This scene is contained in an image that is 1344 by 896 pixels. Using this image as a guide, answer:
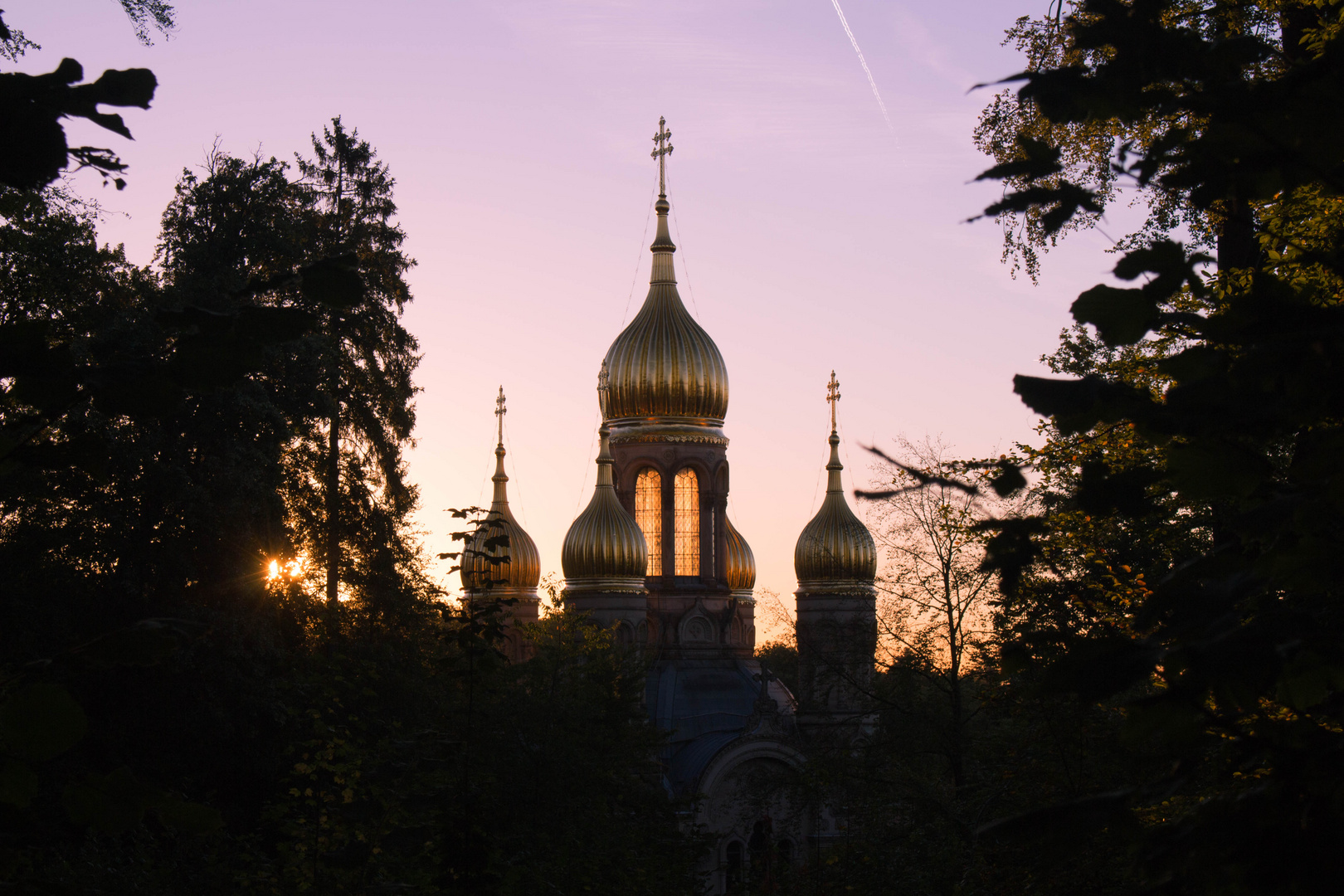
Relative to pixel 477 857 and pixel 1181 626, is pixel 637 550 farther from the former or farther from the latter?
pixel 1181 626

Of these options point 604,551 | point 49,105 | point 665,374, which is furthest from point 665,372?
point 49,105

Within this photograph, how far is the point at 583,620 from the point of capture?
35875 millimetres

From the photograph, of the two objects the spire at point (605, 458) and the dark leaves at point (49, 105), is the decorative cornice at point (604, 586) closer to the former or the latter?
the spire at point (605, 458)

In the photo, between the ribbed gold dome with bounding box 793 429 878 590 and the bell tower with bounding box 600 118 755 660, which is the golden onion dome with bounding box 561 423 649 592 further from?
the ribbed gold dome with bounding box 793 429 878 590

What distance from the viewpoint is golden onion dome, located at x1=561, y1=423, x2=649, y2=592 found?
1475 inches

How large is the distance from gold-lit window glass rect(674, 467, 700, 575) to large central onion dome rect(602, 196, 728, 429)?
1.74 meters

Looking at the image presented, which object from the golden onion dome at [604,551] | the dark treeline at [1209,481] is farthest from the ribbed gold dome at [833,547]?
the dark treeline at [1209,481]

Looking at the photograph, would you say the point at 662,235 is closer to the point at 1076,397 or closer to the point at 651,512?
the point at 651,512

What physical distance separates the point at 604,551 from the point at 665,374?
615 centimetres

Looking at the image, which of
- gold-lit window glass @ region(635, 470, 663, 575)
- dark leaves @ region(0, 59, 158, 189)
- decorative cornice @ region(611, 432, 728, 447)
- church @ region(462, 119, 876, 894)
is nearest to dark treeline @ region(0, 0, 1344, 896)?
dark leaves @ region(0, 59, 158, 189)

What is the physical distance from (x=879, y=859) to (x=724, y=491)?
1011 inches

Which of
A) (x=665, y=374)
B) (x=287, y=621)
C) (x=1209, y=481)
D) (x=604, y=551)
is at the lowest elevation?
(x=1209, y=481)

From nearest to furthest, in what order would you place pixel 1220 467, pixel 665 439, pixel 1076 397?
pixel 1076 397, pixel 1220 467, pixel 665 439

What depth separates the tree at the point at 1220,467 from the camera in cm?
208
